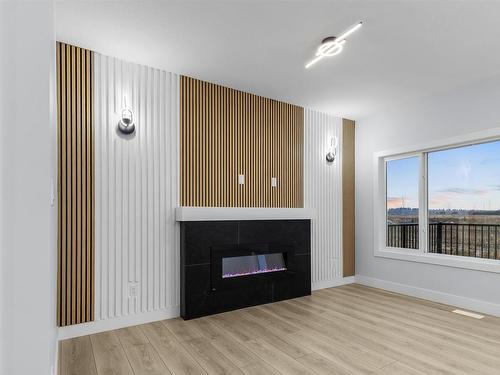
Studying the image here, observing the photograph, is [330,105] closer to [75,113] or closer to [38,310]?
[75,113]

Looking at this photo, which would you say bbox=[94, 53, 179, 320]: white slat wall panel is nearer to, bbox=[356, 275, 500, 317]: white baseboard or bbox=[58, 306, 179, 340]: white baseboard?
bbox=[58, 306, 179, 340]: white baseboard

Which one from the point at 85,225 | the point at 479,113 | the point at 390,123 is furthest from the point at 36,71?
the point at 390,123

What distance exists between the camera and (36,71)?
95cm

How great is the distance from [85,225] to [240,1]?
2.43 metres

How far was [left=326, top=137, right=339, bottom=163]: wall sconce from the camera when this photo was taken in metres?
5.05

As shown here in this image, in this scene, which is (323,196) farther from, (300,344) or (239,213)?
(300,344)

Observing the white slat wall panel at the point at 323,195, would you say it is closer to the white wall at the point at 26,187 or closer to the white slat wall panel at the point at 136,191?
the white slat wall panel at the point at 136,191

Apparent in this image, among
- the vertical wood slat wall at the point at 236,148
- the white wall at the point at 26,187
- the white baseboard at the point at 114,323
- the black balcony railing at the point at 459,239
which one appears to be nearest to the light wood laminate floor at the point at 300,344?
the white baseboard at the point at 114,323

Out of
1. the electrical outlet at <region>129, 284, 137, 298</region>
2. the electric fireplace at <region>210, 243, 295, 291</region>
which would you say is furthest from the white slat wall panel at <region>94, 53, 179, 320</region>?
the electric fireplace at <region>210, 243, 295, 291</region>

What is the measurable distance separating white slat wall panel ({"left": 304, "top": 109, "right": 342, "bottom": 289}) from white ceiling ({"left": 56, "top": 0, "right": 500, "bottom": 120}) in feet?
3.25

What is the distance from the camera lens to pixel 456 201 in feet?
13.8

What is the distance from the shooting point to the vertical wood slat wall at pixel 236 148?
3.74 metres

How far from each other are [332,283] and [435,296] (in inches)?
55.5

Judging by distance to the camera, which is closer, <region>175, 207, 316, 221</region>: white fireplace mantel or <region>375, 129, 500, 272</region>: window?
<region>175, 207, 316, 221</region>: white fireplace mantel
